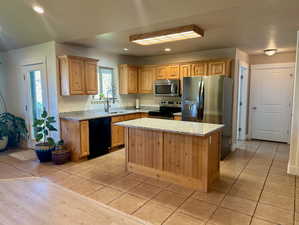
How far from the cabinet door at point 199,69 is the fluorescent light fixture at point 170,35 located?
1551 mm

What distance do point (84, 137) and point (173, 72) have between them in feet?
9.15

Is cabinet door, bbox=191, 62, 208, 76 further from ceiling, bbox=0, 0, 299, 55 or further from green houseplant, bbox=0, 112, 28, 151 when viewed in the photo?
green houseplant, bbox=0, 112, 28, 151

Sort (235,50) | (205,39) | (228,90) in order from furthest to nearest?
(235,50)
(228,90)
(205,39)

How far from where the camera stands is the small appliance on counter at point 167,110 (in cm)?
521

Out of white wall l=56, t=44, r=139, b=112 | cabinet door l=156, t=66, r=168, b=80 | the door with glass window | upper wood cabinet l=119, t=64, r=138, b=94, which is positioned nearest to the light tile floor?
the door with glass window

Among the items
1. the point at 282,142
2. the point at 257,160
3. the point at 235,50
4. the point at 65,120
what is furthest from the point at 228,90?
the point at 65,120

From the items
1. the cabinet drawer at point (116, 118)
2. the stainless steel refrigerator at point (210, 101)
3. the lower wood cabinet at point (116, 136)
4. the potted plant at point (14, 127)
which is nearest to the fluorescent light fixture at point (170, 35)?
the stainless steel refrigerator at point (210, 101)

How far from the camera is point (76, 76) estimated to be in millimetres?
4289

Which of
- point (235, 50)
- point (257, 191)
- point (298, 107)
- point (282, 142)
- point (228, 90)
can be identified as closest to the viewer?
point (257, 191)

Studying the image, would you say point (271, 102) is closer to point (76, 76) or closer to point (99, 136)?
point (99, 136)

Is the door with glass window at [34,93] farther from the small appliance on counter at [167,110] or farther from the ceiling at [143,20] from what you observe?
the small appliance on counter at [167,110]

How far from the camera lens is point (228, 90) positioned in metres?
4.36

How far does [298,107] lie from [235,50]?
1.99 m

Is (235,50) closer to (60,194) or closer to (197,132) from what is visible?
(197,132)
